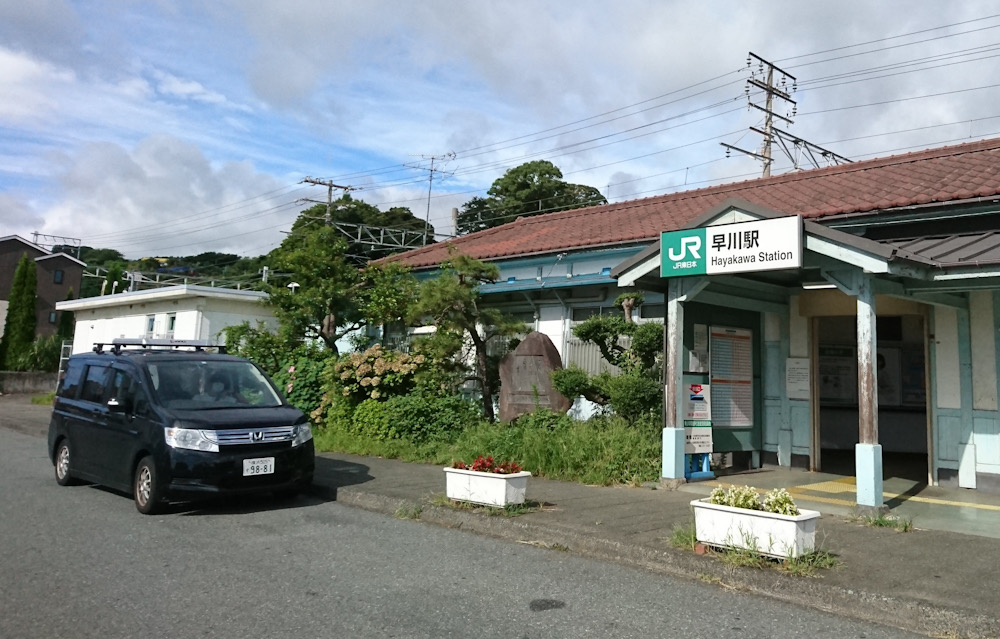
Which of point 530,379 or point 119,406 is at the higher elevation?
point 530,379

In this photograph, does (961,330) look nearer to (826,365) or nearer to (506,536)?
(826,365)

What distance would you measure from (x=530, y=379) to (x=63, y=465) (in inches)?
267

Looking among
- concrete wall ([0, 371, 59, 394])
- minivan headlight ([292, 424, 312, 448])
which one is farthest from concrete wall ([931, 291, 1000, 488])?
concrete wall ([0, 371, 59, 394])

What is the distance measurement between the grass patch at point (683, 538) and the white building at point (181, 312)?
16.8 m

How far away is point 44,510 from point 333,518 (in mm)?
3143

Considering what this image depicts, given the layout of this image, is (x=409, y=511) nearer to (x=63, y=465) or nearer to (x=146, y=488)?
(x=146, y=488)

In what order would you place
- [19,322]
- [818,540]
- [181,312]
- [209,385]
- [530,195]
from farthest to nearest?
1. [530,195]
2. [19,322]
3. [181,312]
4. [209,385]
5. [818,540]

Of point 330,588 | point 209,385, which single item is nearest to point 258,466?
point 209,385

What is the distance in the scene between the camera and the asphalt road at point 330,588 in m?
4.47

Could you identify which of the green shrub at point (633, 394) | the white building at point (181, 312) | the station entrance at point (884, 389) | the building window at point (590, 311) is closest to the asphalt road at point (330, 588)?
the green shrub at point (633, 394)

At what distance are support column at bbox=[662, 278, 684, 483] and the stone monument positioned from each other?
3.06 metres

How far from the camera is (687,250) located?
8.80m

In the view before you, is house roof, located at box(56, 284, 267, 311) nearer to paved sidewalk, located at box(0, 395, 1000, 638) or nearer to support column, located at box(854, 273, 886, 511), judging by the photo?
paved sidewalk, located at box(0, 395, 1000, 638)

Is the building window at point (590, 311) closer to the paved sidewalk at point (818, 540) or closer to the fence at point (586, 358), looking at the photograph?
the fence at point (586, 358)
